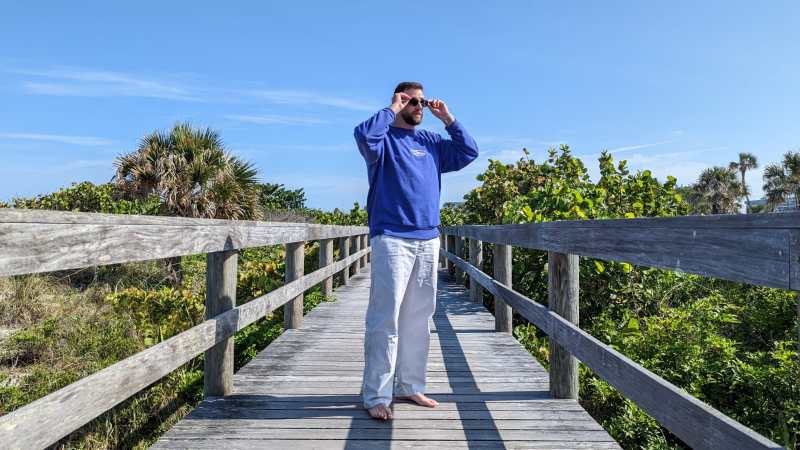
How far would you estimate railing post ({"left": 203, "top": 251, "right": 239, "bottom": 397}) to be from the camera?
3.49 metres

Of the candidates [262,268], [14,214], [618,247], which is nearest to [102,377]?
[14,214]

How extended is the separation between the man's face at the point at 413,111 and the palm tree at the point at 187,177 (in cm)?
1433

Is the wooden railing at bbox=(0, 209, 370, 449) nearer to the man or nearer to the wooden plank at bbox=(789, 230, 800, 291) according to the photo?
the man

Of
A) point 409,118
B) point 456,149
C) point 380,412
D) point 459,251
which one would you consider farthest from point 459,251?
point 380,412

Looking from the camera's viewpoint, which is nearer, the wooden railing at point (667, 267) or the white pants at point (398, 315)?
the wooden railing at point (667, 267)

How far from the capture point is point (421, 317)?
11.7ft

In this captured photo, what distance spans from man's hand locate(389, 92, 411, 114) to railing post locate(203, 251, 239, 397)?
1244mm

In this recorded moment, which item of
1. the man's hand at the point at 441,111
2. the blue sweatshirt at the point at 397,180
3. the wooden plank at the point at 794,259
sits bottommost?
the wooden plank at the point at 794,259

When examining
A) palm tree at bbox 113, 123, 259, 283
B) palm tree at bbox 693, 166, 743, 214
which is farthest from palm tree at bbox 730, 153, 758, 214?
palm tree at bbox 113, 123, 259, 283

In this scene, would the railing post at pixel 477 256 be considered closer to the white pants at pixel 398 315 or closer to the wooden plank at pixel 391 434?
the white pants at pixel 398 315

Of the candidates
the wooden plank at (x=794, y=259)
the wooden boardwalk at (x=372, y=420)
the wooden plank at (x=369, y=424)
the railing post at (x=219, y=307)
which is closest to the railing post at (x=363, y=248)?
the wooden boardwalk at (x=372, y=420)

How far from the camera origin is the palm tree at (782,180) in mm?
52219

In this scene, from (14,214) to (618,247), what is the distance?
81.8 inches

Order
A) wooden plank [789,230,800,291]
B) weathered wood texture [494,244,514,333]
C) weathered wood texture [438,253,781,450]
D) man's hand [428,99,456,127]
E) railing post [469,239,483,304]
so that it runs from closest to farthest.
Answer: wooden plank [789,230,800,291] → weathered wood texture [438,253,781,450] → man's hand [428,99,456,127] → weathered wood texture [494,244,514,333] → railing post [469,239,483,304]
